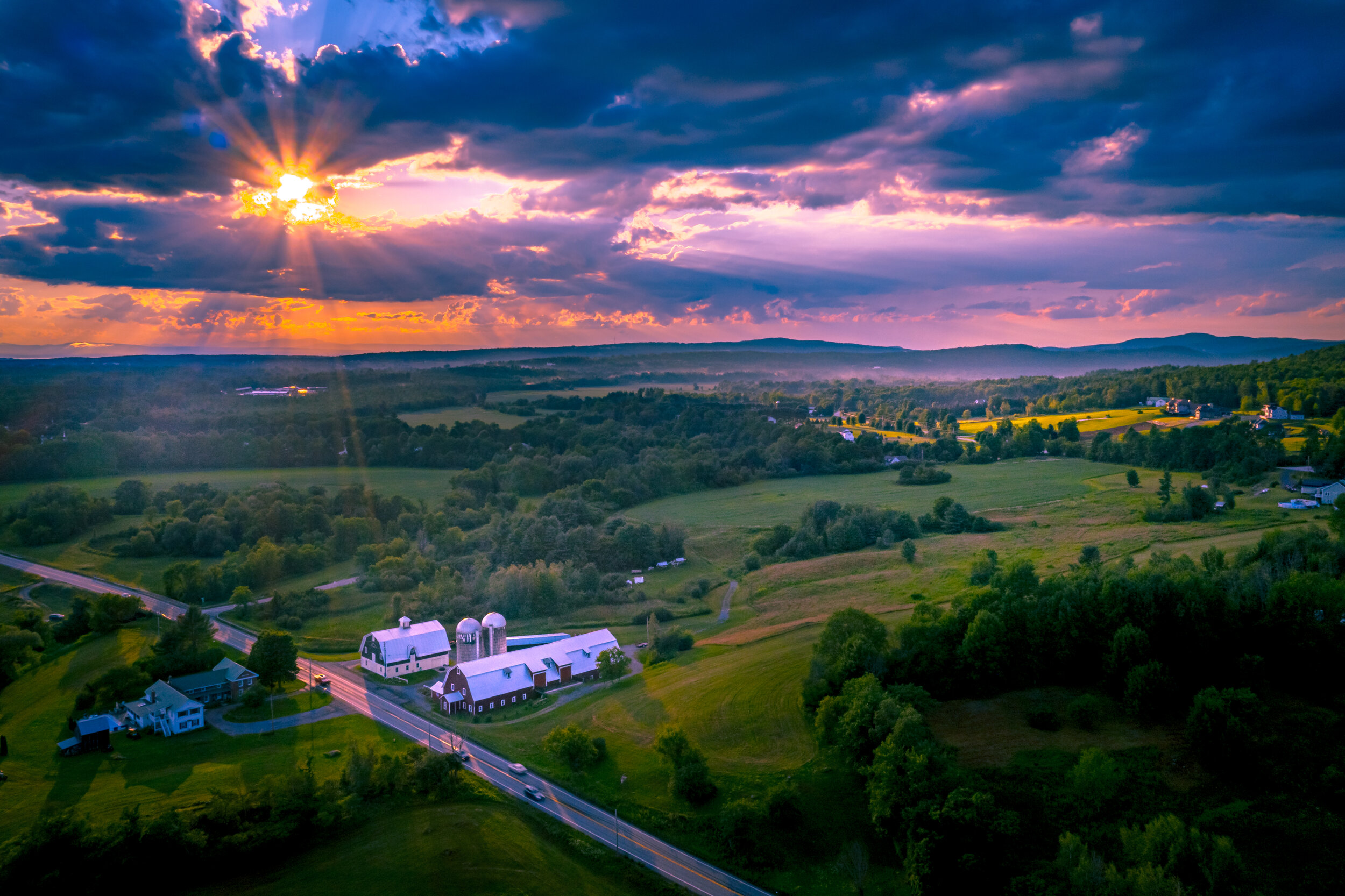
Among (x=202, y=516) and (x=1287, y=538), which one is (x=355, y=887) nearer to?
(x=1287, y=538)

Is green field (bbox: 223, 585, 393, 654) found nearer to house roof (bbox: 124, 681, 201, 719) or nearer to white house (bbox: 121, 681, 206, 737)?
A: house roof (bbox: 124, 681, 201, 719)

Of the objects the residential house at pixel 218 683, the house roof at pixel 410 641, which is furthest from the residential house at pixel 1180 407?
the residential house at pixel 218 683

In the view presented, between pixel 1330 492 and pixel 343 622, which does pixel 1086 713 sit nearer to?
pixel 1330 492

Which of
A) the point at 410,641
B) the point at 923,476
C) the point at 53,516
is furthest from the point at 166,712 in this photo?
the point at 923,476

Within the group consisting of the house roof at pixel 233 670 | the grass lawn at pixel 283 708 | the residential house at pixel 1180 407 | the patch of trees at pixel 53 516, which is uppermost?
the residential house at pixel 1180 407

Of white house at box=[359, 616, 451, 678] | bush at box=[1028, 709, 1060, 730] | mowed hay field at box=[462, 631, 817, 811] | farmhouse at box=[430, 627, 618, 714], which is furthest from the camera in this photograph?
white house at box=[359, 616, 451, 678]

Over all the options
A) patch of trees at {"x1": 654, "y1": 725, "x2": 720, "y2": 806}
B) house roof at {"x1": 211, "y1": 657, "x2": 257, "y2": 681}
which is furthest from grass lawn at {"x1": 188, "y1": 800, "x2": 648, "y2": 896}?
house roof at {"x1": 211, "y1": 657, "x2": 257, "y2": 681}

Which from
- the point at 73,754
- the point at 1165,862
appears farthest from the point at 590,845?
the point at 73,754

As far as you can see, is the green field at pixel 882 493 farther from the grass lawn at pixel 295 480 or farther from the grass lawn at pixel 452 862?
the grass lawn at pixel 452 862
